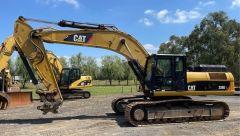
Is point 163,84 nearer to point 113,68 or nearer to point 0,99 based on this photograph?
point 0,99

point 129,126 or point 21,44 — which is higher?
point 21,44

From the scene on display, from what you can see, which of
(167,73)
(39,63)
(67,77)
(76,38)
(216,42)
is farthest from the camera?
(216,42)

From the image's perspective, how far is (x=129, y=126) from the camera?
15.5 meters

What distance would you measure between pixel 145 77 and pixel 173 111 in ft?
6.11

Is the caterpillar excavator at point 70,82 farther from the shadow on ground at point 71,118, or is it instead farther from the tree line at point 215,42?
the tree line at point 215,42

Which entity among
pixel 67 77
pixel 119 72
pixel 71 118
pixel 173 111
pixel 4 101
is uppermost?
pixel 119 72

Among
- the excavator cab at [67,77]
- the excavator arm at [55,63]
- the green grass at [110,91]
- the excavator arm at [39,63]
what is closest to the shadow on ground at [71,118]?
the excavator arm at [39,63]

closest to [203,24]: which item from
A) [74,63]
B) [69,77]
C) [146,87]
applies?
[69,77]

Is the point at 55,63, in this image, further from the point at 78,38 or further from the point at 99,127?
the point at 99,127

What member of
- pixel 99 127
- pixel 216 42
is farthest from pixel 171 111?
pixel 216 42

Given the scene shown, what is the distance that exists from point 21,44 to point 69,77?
15531mm

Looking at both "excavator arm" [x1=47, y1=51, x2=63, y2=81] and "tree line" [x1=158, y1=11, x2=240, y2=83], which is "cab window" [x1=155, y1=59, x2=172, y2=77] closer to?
"excavator arm" [x1=47, y1=51, x2=63, y2=81]

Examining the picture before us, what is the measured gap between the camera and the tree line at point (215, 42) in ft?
211

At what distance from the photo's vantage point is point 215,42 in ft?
215
